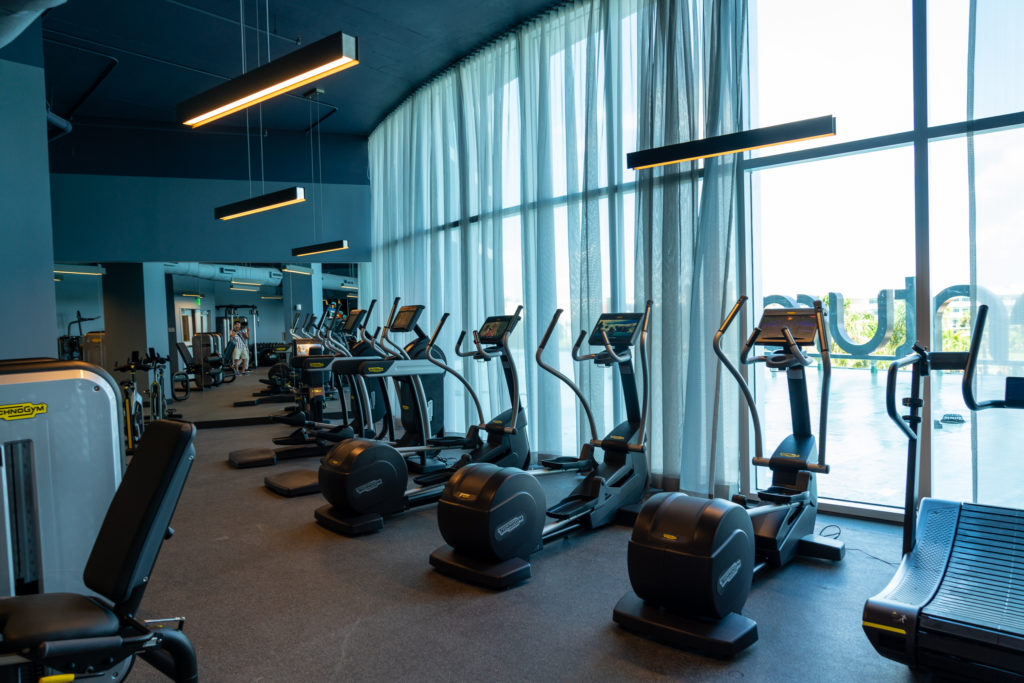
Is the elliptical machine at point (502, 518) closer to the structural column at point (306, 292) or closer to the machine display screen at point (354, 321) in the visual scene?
the machine display screen at point (354, 321)

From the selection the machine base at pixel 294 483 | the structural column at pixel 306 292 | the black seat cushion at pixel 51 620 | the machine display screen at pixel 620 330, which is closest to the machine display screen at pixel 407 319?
the machine base at pixel 294 483

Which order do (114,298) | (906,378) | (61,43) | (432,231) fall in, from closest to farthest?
(906,378), (61,43), (432,231), (114,298)

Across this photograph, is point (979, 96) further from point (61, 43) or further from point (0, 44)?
point (61, 43)

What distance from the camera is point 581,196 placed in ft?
20.0

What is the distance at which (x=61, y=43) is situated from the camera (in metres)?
7.30

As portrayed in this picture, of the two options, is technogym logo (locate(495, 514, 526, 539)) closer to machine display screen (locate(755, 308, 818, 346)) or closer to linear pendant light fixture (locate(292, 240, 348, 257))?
machine display screen (locate(755, 308, 818, 346))

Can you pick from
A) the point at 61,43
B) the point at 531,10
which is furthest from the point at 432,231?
the point at 61,43

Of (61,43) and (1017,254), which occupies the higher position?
(61,43)

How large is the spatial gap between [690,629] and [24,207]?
634cm

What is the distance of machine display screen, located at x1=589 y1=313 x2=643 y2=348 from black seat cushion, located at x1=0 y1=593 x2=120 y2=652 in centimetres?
337

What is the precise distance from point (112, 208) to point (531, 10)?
7.67m

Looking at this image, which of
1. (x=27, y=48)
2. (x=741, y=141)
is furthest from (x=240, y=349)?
(x=741, y=141)

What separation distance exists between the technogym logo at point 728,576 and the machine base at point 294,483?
13.4 ft

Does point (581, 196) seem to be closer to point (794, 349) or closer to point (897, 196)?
point (897, 196)
